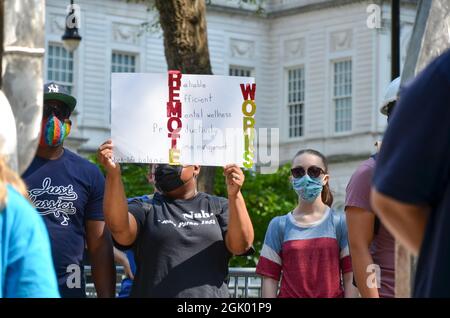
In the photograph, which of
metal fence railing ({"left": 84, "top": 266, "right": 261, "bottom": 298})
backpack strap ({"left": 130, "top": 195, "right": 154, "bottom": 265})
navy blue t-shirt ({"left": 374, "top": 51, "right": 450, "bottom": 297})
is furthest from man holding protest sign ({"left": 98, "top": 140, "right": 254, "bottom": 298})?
metal fence railing ({"left": 84, "top": 266, "right": 261, "bottom": 298})

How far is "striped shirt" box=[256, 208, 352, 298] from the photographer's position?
24.7ft

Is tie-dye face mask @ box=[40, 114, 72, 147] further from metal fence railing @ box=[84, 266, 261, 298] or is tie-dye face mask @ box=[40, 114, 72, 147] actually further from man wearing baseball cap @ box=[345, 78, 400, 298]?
metal fence railing @ box=[84, 266, 261, 298]

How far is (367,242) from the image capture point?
277 inches

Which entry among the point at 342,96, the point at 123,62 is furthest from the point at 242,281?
the point at 342,96

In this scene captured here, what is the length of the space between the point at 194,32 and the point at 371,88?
117ft

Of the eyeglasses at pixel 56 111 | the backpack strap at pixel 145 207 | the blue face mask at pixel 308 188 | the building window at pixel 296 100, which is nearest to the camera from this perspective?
the backpack strap at pixel 145 207

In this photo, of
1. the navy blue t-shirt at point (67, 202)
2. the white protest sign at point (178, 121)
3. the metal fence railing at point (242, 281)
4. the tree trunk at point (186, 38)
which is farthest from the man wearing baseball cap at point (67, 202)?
the tree trunk at point (186, 38)

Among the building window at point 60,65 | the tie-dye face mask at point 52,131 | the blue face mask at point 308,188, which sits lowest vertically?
the blue face mask at point 308,188

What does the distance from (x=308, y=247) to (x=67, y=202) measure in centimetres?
128

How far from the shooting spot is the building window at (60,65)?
Answer: 48344 millimetres

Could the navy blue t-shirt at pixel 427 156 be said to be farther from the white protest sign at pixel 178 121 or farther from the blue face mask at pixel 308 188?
the blue face mask at pixel 308 188

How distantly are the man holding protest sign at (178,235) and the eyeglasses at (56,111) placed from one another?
0.57 m
